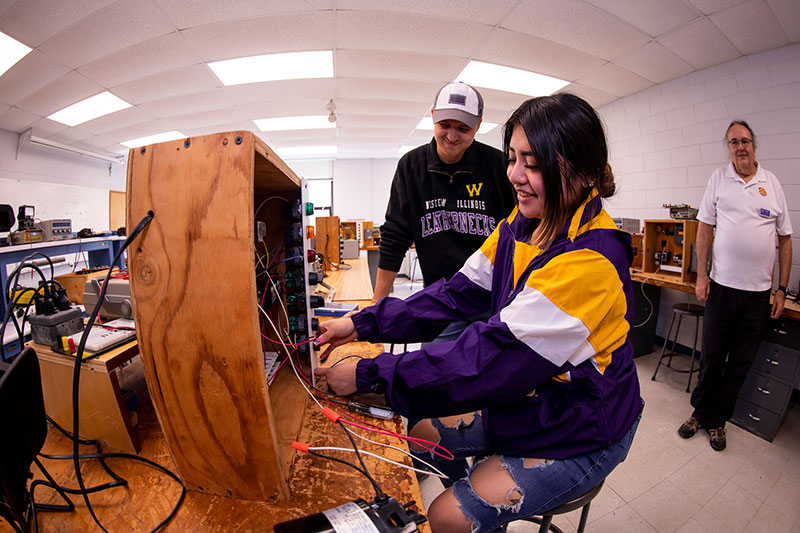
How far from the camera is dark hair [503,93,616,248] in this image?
2.10 ft

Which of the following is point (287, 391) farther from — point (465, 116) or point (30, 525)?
point (465, 116)

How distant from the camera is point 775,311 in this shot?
1828 mm

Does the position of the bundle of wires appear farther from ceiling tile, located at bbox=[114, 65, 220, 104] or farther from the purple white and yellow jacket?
ceiling tile, located at bbox=[114, 65, 220, 104]

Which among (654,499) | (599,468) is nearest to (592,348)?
(599,468)

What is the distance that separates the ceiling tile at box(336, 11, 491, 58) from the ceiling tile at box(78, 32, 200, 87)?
4.61 ft

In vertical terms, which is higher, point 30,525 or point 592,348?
point 592,348

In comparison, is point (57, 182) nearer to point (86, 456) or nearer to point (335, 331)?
point (86, 456)

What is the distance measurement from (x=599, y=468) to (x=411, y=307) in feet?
1.86

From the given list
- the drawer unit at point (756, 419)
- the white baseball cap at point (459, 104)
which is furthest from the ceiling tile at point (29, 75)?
the drawer unit at point (756, 419)

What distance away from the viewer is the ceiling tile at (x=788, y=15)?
81.3 inches

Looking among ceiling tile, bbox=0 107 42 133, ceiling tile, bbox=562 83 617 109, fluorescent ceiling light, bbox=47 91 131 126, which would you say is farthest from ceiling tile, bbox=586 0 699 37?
ceiling tile, bbox=0 107 42 133

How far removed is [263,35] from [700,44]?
3.77m

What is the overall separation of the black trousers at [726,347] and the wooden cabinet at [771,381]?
0.53 ft

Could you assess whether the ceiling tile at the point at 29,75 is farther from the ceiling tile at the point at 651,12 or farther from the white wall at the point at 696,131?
the white wall at the point at 696,131
